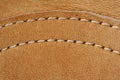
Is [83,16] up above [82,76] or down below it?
above

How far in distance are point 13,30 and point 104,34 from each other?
0.79ft

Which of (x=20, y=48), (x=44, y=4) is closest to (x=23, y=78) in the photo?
(x=20, y=48)

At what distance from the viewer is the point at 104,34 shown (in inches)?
26.2

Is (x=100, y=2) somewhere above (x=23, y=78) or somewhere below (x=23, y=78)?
above

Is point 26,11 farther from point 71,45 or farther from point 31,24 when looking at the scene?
point 71,45

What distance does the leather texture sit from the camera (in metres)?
0.66

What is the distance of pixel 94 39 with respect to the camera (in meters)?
0.68

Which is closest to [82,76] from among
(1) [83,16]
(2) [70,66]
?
(2) [70,66]

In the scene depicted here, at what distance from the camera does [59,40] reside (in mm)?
703

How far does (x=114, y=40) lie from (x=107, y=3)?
0.29 ft

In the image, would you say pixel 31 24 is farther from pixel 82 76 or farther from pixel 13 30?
pixel 82 76

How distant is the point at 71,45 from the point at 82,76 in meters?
0.08

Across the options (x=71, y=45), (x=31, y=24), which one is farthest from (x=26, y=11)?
(x=71, y=45)

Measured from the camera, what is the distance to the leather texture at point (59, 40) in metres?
0.66
